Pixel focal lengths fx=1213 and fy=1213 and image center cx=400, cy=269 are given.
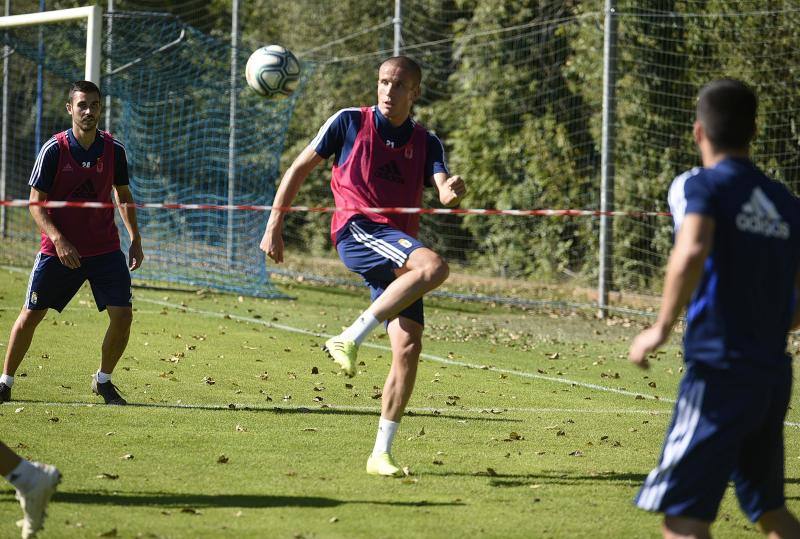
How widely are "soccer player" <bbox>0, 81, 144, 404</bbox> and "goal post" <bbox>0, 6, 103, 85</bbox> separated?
10.2 ft

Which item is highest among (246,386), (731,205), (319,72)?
(319,72)

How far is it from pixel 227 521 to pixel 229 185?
13824 millimetres

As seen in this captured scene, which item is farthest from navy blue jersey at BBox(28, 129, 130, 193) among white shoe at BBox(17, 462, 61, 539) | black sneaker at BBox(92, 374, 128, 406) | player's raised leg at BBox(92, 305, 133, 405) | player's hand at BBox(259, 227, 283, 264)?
white shoe at BBox(17, 462, 61, 539)

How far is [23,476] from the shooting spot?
16.9 feet

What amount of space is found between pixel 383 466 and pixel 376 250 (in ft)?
3.94

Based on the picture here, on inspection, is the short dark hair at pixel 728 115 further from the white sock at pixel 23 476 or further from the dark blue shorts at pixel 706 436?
the white sock at pixel 23 476

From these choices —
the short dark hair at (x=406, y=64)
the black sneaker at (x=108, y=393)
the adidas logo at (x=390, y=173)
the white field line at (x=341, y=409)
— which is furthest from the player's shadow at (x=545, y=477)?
the black sneaker at (x=108, y=393)

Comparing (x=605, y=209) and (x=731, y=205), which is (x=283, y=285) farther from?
(x=731, y=205)

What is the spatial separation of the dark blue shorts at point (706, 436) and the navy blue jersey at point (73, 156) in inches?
226

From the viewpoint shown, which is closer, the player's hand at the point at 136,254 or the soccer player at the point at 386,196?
the soccer player at the point at 386,196

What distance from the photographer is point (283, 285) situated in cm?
1878

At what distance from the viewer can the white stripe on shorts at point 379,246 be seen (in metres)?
6.66

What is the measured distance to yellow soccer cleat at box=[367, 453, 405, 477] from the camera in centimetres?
671

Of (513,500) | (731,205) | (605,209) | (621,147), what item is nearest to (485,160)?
(621,147)
